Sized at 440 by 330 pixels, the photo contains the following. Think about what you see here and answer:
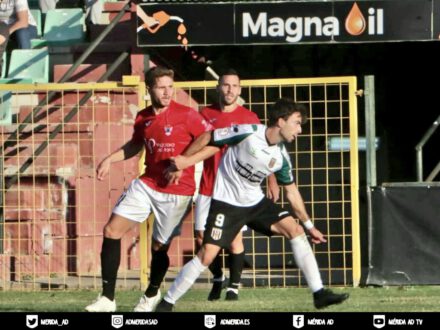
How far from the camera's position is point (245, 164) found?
11375 millimetres

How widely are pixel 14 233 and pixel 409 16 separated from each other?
5467 millimetres

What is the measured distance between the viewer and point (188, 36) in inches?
623

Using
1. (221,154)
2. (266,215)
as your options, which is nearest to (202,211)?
(221,154)

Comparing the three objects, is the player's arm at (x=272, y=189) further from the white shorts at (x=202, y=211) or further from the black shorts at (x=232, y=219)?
the black shorts at (x=232, y=219)

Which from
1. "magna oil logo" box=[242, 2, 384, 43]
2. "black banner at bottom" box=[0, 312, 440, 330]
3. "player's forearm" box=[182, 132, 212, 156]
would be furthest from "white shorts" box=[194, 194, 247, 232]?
"magna oil logo" box=[242, 2, 384, 43]

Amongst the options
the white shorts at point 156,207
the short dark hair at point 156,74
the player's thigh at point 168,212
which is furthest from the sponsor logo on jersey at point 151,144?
the short dark hair at point 156,74

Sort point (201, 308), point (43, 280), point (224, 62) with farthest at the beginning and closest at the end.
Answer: point (224, 62)
point (43, 280)
point (201, 308)

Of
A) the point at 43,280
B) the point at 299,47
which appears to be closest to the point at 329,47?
the point at 299,47

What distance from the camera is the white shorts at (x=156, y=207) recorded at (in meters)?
12.0

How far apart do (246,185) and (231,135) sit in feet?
1.64

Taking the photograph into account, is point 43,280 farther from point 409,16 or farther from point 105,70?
point 409,16

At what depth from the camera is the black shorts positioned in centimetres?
1131

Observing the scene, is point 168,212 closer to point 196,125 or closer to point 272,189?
point 196,125

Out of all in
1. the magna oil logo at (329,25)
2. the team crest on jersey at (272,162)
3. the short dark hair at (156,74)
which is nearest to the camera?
the team crest on jersey at (272,162)
